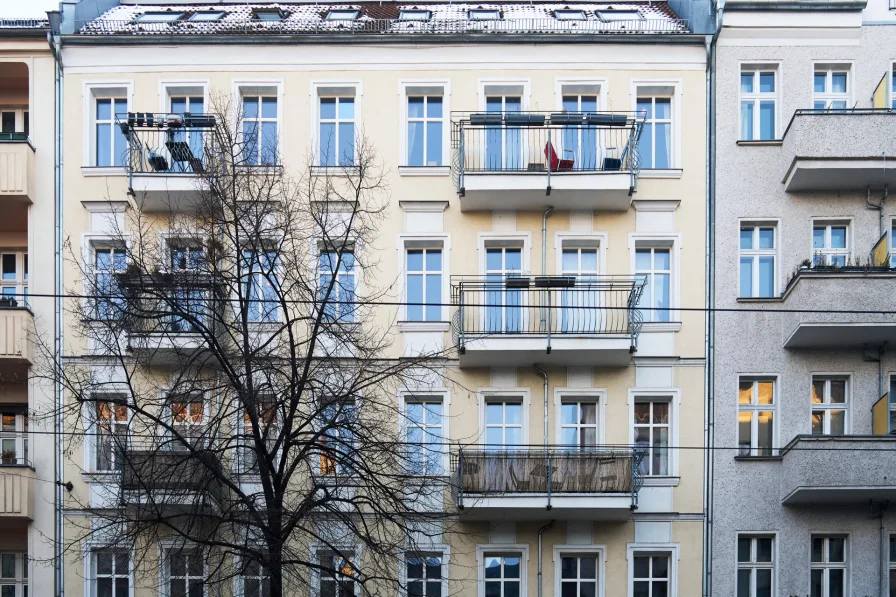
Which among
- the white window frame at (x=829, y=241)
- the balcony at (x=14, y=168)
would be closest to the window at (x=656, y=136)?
the white window frame at (x=829, y=241)

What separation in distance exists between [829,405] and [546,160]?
6.61 m

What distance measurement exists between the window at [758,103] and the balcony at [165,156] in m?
9.65

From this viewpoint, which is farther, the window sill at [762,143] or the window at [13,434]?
the window at [13,434]

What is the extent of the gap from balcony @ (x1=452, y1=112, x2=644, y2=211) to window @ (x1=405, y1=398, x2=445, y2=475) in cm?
362

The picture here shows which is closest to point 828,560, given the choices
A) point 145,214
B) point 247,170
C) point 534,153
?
point 534,153

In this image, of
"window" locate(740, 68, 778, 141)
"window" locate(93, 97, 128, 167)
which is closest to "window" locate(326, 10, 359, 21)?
"window" locate(93, 97, 128, 167)

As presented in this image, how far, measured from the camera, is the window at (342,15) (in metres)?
22.4

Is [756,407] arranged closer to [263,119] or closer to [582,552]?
[582,552]

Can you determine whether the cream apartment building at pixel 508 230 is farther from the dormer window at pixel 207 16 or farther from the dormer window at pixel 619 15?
the dormer window at pixel 207 16

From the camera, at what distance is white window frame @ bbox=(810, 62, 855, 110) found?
20.8 metres

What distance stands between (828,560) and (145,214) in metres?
13.5

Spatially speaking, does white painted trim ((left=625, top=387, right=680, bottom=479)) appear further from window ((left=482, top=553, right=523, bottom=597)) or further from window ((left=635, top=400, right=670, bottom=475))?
window ((left=482, top=553, right=523, bottom=597))

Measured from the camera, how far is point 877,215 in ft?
66.4

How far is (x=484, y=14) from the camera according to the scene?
2295cm
